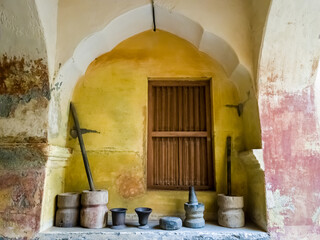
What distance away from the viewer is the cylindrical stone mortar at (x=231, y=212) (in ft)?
7.52

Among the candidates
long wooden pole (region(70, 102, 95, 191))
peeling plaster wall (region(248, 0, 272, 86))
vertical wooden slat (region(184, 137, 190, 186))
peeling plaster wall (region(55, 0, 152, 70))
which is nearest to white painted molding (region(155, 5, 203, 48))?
peeling plaster wall (region(55, 0, 152, 70))

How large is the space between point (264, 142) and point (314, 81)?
0.73m

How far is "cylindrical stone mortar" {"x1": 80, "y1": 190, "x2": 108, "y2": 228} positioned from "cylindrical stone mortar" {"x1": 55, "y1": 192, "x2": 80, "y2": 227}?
2.9 inches

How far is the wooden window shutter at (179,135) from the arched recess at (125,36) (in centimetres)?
41

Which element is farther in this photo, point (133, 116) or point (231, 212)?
point (133, 116)

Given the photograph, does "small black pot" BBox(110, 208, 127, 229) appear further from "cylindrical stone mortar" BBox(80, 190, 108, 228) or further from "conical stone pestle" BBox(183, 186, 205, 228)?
"conical stone pestle" BBox(183, 186, 205, 228)

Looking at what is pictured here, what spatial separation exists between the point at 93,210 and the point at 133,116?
103 centimetres

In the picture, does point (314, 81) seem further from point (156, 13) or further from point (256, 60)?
point (156, 13)

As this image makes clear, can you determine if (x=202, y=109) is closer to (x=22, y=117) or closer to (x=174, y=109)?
(x=174, y=109)

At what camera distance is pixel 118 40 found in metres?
2.68

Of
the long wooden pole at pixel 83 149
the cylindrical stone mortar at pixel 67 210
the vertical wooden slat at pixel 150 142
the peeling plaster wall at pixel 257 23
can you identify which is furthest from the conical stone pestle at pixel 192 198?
Answer: the peeling plaster wall at pixel 257 23

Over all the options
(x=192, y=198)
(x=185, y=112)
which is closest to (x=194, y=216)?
(x=192, y=198)

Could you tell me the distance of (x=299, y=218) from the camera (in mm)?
2125

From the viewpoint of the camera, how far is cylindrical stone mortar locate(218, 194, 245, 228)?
7.52 feet
